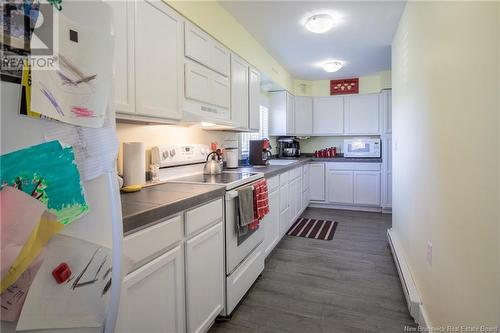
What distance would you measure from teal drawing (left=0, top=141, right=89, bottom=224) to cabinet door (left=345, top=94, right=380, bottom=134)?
5128 millimetres

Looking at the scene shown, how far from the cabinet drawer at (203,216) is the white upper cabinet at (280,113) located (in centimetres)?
330

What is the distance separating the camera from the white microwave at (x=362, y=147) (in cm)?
498

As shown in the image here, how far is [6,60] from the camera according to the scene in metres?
0.50

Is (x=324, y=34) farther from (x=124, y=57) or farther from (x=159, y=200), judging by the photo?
(x=159, y=200)

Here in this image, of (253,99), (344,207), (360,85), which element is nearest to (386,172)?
(344,207)

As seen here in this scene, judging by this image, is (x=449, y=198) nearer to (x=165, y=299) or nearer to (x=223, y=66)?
(x=165, y=299)

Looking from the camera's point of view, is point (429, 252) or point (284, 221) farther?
point (284, 221)

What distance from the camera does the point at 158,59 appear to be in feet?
5.62

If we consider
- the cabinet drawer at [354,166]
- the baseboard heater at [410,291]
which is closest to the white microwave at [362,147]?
the cabinet drawer at [354,166]

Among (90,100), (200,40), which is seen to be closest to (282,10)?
(200,40)

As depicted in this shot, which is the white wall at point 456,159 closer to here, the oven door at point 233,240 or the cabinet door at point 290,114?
the oven door at point 233,240

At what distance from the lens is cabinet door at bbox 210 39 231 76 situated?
2.33 meters

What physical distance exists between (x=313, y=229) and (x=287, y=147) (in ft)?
6.07

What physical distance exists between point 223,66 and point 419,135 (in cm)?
168
